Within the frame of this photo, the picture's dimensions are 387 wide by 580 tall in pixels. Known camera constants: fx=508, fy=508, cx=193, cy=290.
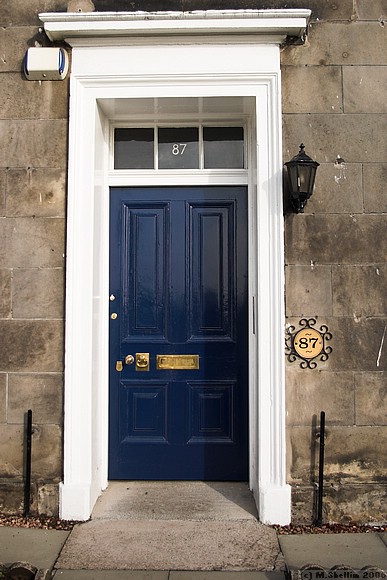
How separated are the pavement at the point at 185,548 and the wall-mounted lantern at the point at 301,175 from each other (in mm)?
2302

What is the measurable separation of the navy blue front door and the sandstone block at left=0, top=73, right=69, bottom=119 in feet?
3.62

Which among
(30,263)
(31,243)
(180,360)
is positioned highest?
(31,243)


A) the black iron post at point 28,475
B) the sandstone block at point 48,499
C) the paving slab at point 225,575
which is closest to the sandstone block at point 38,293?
the black iron post at point 28,475

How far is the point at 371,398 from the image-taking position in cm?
367

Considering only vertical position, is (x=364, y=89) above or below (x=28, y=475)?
above

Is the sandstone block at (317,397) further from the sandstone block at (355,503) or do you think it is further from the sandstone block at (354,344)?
the sandstone block at (355,503)

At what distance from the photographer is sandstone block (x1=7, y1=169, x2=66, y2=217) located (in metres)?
3.76

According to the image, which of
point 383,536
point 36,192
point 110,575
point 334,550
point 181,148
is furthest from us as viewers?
point 181,148

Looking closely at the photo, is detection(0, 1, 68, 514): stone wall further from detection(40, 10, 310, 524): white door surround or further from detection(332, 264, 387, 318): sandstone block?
detection(332, 264, 387, 318): sandstone block

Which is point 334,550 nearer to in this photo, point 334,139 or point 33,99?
point 334,139

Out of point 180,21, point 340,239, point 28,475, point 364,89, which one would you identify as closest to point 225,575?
point 28,475

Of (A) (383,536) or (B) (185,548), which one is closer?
(B) (185,548)

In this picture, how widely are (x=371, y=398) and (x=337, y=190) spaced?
153 cm

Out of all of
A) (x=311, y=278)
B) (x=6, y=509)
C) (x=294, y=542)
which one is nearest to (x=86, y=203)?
(x=311, y=278)
